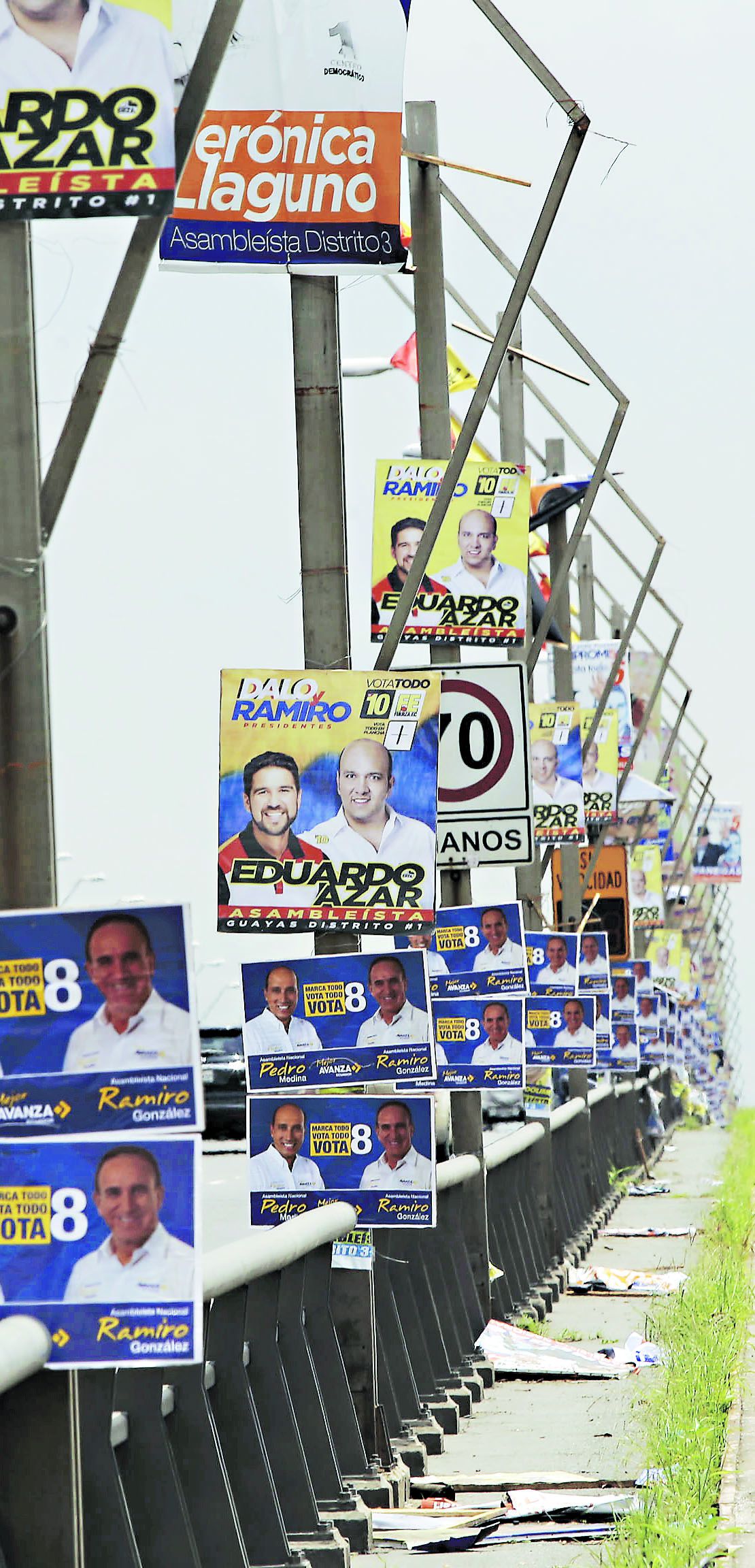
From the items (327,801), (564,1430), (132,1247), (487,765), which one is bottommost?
(564,1430)

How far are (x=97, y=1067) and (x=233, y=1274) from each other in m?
1.90

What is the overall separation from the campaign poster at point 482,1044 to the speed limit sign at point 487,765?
1.01 metres

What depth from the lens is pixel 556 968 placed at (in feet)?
73.2

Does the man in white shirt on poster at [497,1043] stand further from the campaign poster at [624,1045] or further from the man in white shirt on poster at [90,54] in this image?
the campaign poster at [624,1045]

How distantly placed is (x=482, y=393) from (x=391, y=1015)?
12.4ft

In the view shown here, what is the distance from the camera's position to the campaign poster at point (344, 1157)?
9.59 m

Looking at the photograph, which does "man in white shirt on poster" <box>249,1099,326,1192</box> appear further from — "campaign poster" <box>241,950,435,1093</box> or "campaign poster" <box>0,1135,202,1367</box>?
"campaign poster" <box>0,1135,202,1367</box>

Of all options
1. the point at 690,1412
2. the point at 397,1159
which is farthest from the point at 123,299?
the point at 690,1412

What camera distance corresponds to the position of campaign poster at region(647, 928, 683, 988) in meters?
52.4

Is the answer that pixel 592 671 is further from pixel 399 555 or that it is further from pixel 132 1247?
pixel 132 1247

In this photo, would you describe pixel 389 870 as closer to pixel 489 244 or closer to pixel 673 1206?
pixel 489 244

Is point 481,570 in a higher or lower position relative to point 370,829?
higher

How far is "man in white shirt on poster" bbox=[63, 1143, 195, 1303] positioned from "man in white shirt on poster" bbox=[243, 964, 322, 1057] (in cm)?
419

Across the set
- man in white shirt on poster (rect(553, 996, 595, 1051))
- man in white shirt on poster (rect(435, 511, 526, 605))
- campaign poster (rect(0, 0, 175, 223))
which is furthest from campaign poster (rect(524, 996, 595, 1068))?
campaign poster (rect(0, 0, 175, 223))
